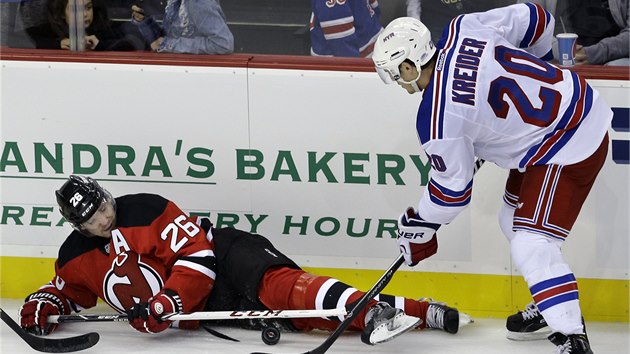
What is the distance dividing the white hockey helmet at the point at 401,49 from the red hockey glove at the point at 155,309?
100 cm

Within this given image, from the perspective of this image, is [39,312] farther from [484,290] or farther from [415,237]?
[484,290]

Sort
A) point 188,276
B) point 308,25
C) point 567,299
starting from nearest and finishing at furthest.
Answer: point 567,299 < point 188,276 < point 308,25

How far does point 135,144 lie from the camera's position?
485cm

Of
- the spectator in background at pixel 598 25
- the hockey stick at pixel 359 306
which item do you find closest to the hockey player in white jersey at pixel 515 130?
the hockey stick at pixel 359 306

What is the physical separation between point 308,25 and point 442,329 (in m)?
1.12

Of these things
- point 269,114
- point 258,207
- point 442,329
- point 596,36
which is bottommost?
point 442,329

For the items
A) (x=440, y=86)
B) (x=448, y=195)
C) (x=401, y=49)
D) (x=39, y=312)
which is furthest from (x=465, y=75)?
(x=39, y=312)

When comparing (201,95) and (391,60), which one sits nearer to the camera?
(391,60)

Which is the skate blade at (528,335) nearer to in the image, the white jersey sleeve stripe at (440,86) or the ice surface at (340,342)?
the ice surface at (340,342)

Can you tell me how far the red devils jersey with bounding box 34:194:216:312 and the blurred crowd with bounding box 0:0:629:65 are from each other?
0.62 m

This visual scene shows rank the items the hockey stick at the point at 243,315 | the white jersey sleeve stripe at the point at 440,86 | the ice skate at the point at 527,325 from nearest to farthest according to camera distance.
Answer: the white jersey sleeve stripe at the point at 440,86, the hockey stick at the point at 243,315, the ice skate at the point at 527,325

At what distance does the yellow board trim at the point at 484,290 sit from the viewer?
4.68m

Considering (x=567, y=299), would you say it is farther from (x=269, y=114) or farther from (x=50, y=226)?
(x=50, y=226)

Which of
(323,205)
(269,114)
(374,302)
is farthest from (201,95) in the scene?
(374,302)
